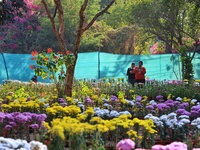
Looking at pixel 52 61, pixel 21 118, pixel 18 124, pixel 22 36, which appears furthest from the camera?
pixel 22 36

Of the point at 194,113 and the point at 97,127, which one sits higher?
the point at 97,127

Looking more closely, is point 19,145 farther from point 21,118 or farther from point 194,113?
point 194,113

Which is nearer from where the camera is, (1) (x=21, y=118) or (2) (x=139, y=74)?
(1) (x=21, y=118)

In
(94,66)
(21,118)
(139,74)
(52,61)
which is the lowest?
(21,118)

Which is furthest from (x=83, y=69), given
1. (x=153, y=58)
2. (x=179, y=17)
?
(x=179, y=17)

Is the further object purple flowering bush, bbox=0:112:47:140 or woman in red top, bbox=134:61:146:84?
woman in red top, bbox=134:61:146:84

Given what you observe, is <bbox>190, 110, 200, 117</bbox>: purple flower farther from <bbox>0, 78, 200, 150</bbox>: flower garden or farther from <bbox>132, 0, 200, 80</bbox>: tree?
<bbox>132, 0, 200, 80</bbox>: tree

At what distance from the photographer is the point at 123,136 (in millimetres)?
7410

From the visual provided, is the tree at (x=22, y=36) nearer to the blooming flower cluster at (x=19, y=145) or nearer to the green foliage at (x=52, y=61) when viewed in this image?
the green foliage at (x=52, y=61)

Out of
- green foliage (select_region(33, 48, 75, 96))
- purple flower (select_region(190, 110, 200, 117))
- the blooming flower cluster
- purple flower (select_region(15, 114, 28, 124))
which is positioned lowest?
purple flower (select_region(190, 110, 200, 117))

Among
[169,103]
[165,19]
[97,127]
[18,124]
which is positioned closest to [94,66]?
[165,19]

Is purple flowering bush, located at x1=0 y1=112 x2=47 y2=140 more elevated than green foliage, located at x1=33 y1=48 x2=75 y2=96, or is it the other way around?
green foliage, located at x1=33 y1=48 x2=75 y2=96

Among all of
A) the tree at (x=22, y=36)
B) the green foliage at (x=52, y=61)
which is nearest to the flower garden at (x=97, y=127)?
the green foliage at (x=52, y=61)

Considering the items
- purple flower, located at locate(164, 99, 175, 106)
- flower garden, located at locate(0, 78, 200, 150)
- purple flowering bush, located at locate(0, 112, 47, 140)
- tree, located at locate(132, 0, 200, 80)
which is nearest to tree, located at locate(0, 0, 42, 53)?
tree, located at locate(132, 0, 200, 80)
